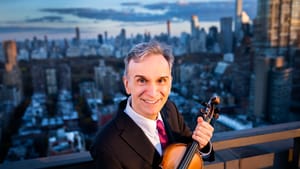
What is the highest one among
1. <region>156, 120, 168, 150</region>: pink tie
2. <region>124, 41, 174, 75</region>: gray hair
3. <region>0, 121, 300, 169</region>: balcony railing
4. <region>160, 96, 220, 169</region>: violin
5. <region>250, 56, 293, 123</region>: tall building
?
<region>124, 41, 174, 75</region>: gray hair

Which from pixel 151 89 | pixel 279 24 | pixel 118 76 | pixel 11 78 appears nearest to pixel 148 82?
pixel 151 89

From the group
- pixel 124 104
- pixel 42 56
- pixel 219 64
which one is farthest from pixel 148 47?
pixel 42 56

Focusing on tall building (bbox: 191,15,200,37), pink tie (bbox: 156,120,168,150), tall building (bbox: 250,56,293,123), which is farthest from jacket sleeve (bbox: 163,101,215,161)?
tall building (bbox: 191,15,200,37)

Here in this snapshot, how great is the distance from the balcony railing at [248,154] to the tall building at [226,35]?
18.5m

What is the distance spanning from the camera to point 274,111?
36.8 ft

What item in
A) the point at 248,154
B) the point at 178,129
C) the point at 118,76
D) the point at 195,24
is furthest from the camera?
the point at 195,24

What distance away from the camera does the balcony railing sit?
90cm

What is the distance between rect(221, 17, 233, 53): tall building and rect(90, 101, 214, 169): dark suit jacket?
63.3ft

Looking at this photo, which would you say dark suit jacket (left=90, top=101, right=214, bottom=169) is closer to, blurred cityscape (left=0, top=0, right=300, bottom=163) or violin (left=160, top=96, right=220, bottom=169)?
violin (left=160, top=96, right=220, bottom=169)

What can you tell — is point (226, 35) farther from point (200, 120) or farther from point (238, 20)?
point (200, 120)

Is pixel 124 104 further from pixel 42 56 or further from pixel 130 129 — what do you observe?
pixel 42 56

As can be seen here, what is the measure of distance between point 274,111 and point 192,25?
36.6 ft

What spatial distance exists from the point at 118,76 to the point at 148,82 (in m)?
12.3

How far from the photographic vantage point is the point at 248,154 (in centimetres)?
139
